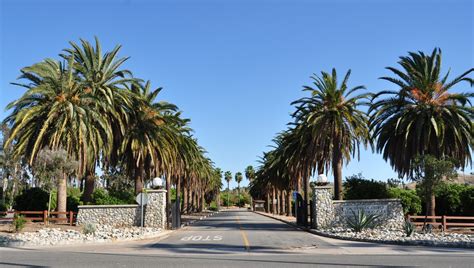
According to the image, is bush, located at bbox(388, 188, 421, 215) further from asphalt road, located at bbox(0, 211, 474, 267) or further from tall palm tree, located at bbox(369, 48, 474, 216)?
asphalt road, located at bbox(0, 211, 474, 267)

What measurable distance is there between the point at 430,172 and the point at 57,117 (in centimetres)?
2546

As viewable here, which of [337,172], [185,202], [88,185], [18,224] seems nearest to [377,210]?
[337,172]

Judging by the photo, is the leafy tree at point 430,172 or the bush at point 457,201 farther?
the bush at point 457,201

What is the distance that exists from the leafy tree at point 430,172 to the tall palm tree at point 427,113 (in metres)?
3.67

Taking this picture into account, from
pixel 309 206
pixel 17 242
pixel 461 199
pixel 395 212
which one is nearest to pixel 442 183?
pixel 395 212

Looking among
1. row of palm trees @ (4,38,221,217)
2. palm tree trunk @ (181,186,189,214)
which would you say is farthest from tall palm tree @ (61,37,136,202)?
palm tree trunk @ (181,186,189,214)

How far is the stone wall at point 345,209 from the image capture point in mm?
29314

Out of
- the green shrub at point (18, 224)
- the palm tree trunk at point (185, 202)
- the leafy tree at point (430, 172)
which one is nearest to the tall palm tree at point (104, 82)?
the green shrub at point (18, 224)

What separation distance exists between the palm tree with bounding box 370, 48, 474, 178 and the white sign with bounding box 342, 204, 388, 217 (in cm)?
476

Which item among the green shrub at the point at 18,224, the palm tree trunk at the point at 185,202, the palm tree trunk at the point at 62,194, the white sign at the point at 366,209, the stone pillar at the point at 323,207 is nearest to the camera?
the green shrub at the point at 18,224

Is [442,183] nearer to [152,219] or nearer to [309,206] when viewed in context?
[309,206]

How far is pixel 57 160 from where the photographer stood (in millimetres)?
30781

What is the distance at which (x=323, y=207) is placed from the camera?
30672 mm

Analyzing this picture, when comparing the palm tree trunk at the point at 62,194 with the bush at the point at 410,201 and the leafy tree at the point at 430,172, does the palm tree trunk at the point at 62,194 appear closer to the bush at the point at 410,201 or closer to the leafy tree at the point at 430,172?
the leafy tree at the point at 430,172
